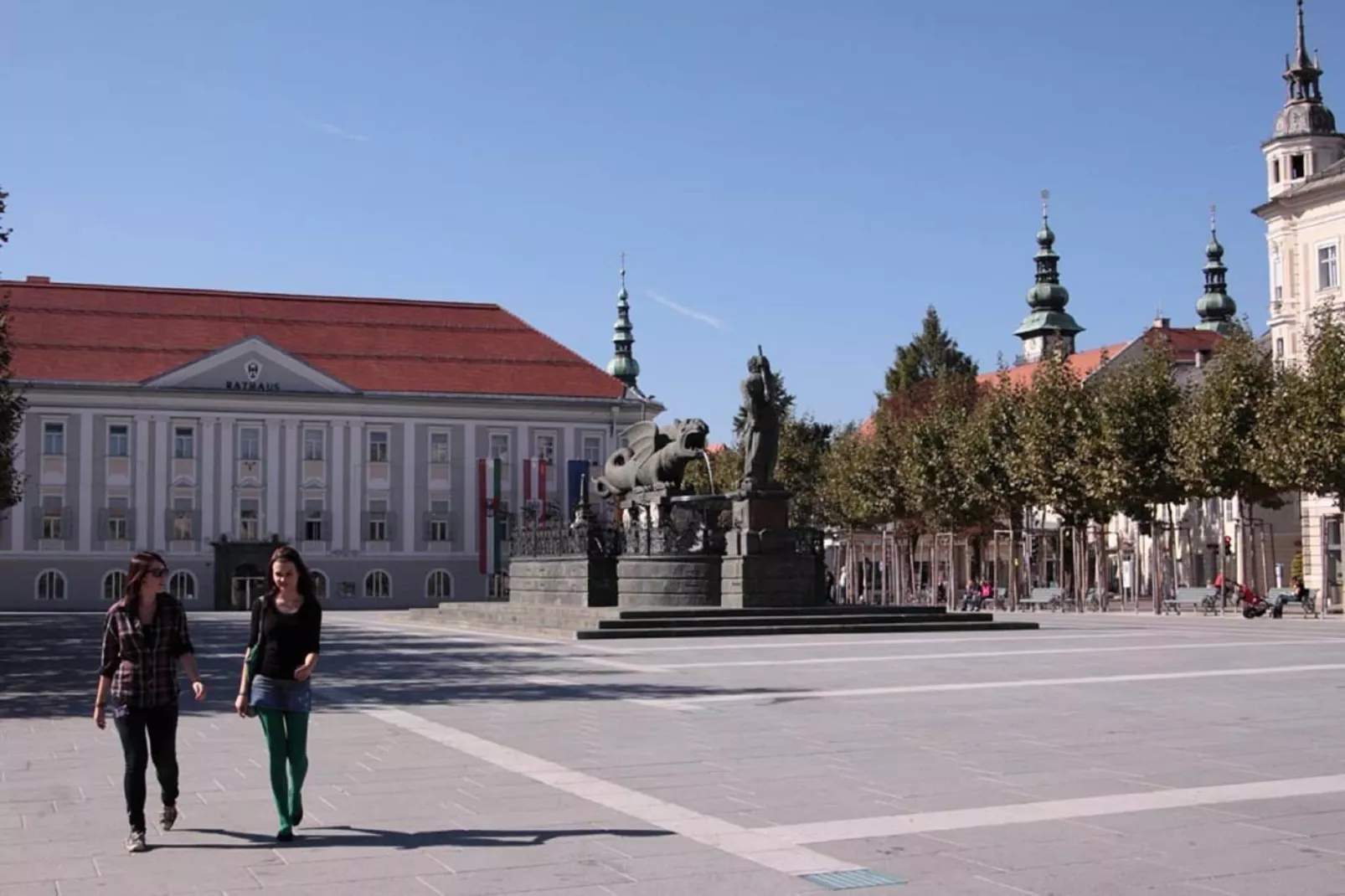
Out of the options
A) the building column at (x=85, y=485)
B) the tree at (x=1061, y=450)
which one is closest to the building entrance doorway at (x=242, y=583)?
the building column at (x=85, y=485)

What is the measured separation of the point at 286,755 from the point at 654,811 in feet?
7.42

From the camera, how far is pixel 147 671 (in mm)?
9047

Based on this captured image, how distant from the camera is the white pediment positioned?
7788 cm

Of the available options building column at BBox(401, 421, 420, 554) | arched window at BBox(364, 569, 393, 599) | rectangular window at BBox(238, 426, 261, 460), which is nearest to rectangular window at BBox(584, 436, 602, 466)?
building column at BBox(401, 421, 420, 554)

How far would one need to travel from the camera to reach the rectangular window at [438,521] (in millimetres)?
81375

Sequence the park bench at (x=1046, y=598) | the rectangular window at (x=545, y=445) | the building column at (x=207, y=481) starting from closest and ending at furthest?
1. the park bench at (x=1046, y=598)
2. the building column at (x=207, y=481)
3. the rectangular window at (x=545, y=445)

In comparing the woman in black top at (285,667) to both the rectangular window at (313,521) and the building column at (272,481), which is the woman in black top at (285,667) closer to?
the building column at (272,481)

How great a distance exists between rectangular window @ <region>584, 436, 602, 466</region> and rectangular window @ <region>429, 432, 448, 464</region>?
23.9 feet

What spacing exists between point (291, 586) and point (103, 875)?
1871 mm

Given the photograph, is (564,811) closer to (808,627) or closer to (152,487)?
(808,627)

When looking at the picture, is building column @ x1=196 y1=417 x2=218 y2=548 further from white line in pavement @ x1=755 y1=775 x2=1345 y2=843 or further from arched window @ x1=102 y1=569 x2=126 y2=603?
white line in pavement @ x1=755 y1=775 x2=1345 y2=843

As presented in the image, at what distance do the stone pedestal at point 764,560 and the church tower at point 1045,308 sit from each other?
8885 cm

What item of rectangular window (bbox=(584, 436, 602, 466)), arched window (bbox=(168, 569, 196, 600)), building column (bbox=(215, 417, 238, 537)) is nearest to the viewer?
arched window (bbox=(168, 569, 196, 600))

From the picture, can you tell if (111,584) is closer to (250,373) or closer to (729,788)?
(250,373)
